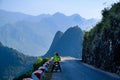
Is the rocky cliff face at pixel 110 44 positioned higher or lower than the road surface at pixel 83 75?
higher

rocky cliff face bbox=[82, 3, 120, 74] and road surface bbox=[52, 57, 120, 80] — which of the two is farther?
rocky cliff face bbox=[82, 3, 120, 74]

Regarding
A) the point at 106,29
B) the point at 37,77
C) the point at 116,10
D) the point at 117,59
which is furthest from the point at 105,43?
the point at 37,77

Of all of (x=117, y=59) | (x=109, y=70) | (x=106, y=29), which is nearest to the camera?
(x=117, y=59)

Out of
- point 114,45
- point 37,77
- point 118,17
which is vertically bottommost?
point 37,77

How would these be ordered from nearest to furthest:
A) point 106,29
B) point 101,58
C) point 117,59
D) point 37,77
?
point 37,77, point 117,59, point 106,29, point 101,58

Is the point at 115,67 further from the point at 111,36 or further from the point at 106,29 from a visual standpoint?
the point at 106,29

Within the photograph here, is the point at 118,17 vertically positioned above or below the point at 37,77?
above

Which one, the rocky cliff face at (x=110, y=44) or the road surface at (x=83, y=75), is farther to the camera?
the rocky cliff face at (x=110, y=44)

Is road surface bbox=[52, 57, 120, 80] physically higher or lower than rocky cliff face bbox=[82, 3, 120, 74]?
lower

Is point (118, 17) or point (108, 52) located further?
point (108, 52)

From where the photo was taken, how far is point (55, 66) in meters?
→ 34.6

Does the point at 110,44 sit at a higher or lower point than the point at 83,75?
higher

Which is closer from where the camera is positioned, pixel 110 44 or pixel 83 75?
pixel 83 75

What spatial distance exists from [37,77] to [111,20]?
20.0 meters
